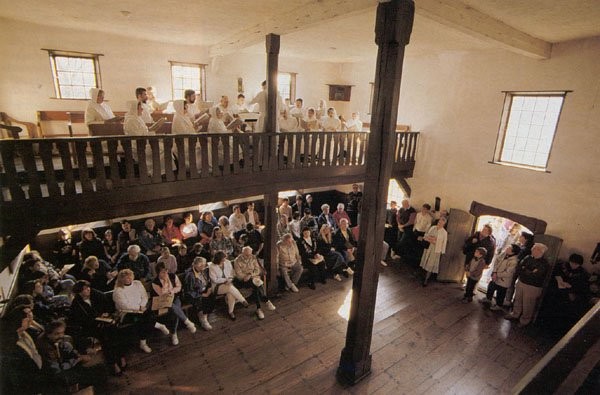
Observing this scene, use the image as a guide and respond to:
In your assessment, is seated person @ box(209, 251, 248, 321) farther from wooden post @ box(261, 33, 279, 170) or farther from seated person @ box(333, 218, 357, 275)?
seated person @ box(333, 218, 357, 275)

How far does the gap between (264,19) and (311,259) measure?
5531 millimetres

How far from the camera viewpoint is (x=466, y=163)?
8.67 m

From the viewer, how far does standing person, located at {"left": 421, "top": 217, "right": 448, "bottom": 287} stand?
800 cm

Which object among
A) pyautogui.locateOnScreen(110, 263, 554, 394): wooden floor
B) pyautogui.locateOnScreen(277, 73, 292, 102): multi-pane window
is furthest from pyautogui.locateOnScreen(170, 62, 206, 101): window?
pyautogui.locateOnScreen(110, 263, 554, 394): wooden floor

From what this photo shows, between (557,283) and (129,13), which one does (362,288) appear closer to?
(557,283)

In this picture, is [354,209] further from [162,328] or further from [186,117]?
[162,328]

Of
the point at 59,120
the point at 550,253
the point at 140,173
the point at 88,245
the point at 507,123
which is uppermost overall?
the point at 507,123

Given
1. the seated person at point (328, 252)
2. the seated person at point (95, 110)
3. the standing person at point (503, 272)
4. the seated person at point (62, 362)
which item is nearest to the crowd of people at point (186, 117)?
the seated person at point (95, 110)

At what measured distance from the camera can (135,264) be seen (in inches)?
247

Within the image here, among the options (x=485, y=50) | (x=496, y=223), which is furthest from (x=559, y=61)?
(x=496, y=223)

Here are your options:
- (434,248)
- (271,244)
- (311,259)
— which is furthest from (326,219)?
(434,248)

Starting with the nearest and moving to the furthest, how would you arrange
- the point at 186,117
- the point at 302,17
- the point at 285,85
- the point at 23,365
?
1. the point at 23,365
2. the point at 302,17
3. the point at 186,117
4. the point at 285,85

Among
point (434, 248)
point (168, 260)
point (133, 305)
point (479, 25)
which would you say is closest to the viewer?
point (479, 25)

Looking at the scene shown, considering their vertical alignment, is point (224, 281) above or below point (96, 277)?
below
